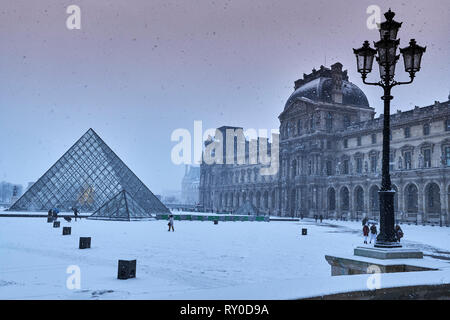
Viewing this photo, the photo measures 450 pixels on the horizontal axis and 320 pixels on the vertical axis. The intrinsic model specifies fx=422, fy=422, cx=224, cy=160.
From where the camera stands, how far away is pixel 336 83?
56.8 m

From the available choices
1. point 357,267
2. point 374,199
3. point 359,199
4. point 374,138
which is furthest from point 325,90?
point 357,267

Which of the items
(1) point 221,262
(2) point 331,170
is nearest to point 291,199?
(2) point 331,170

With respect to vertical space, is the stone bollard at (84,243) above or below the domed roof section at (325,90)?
below

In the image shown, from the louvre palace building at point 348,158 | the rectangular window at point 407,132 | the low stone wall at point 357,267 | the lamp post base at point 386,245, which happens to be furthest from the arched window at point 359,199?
the low stone wall at point 357,267

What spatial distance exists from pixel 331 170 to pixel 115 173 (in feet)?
88.5

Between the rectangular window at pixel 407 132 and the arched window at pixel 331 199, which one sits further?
the arched window at pixel 331 199

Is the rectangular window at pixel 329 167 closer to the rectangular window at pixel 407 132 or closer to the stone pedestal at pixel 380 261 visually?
the rectangular window at pixel 407 132

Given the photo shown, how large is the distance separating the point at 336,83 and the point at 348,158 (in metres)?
11.1

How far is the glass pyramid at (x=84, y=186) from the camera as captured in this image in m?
44.8

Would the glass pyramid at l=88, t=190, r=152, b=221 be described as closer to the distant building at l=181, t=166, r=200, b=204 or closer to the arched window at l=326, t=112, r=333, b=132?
the arched window at l=326, t=112, r=333, b=132

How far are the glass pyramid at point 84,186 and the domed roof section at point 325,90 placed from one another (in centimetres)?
2626

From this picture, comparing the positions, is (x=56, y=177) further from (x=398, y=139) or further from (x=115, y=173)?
(x=398, y=139)

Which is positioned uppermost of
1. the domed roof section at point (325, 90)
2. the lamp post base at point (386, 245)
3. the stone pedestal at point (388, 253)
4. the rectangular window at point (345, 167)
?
the domed roof section at point (325, 90)

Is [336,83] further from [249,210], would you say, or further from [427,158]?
[249,210]
